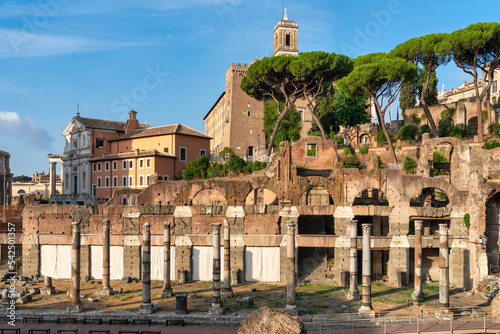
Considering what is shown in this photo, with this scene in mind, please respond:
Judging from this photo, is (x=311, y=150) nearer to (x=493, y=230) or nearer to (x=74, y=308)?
(x=493, y=230)

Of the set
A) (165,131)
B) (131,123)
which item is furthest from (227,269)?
(131,123)

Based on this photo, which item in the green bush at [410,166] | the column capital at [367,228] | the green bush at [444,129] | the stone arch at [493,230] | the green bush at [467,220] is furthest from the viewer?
the green bush at [444,129]

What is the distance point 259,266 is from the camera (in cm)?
2441

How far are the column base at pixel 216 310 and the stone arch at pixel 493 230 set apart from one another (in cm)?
1472

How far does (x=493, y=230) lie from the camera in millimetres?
24297

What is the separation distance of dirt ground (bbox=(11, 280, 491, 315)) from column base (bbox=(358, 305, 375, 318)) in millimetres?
535

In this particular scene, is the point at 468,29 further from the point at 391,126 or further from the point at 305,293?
the point at 305,293

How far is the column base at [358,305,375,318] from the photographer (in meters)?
17.8

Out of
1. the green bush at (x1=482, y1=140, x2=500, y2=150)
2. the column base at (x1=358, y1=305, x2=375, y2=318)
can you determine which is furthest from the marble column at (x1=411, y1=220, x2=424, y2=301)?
the green bush at (x1=482, y1=140, x2=500, y2=150)

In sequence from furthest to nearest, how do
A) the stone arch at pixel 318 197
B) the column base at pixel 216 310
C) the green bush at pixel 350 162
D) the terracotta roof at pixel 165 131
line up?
the terracotta roof at pixel 165 131, the green bush at pixel 350 162, the stone arch at pixel 318 197, the column base at pixel 216 310

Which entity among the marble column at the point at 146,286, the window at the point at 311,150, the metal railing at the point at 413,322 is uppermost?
the window at the point at 311,150

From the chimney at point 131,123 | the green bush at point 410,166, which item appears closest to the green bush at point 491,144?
the green bush at point 410,166

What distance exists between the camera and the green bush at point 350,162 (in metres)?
35.8

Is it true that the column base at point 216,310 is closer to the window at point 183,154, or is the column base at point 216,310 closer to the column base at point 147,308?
the column base at point 147,308
